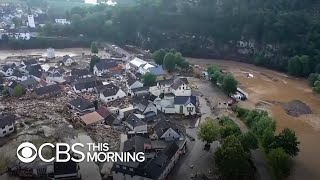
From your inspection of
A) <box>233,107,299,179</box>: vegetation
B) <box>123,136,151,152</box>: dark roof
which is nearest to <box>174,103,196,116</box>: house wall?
<box>233,107,299,179</box>: vegetation

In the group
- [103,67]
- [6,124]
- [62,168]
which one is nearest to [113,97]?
[103,67]

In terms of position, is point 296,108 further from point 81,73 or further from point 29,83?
point 29,83

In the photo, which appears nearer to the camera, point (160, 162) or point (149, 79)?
point (160, 162)

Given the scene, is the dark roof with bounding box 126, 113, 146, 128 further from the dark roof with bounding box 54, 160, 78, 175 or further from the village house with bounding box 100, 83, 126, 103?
the dark roof with bounding box 54, 160, 78, 175

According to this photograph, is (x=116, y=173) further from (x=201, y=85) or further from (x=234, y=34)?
(x=234, y=34)

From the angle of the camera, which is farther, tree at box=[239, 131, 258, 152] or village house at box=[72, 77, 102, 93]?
village house at box=[72, 77, 102, 93]

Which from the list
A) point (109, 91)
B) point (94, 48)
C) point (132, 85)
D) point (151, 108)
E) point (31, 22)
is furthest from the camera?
point (31, 22)
